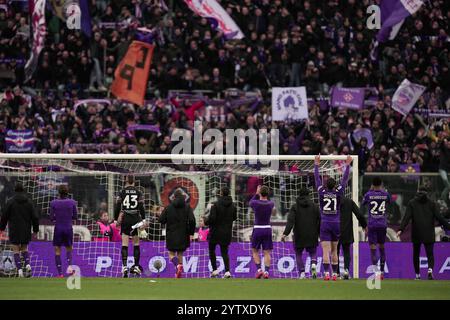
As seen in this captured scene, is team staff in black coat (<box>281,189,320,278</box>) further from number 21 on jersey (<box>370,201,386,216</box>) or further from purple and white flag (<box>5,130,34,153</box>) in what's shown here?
A: purple and white flag (<box>5,130,34,153</box>)

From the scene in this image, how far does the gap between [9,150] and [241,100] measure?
6705 mm

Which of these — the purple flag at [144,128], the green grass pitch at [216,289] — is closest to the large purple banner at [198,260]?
the green grass pitch at [216,289]

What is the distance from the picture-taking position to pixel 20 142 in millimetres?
27312

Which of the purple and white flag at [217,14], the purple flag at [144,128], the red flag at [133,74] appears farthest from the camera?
the purple and white flag at [217,14]

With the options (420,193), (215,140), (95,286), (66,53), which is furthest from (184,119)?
(95,286)

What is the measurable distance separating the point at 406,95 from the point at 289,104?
3657 millimetres

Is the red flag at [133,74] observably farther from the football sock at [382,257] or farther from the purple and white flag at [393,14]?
the football sock at [382,257]

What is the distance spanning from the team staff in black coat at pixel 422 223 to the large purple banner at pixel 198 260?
1.85 m

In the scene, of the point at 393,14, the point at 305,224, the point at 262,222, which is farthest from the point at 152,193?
the point at 393,14

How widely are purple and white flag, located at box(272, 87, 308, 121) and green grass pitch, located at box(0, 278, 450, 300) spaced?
885 centimetres

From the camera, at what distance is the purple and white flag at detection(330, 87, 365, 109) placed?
97.1ft

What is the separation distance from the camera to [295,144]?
93.0ft

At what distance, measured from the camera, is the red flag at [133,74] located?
27.7m

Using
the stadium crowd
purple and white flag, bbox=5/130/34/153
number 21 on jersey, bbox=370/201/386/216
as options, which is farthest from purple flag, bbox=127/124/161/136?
number 21 on jersey, bbox=370/201/386/216
